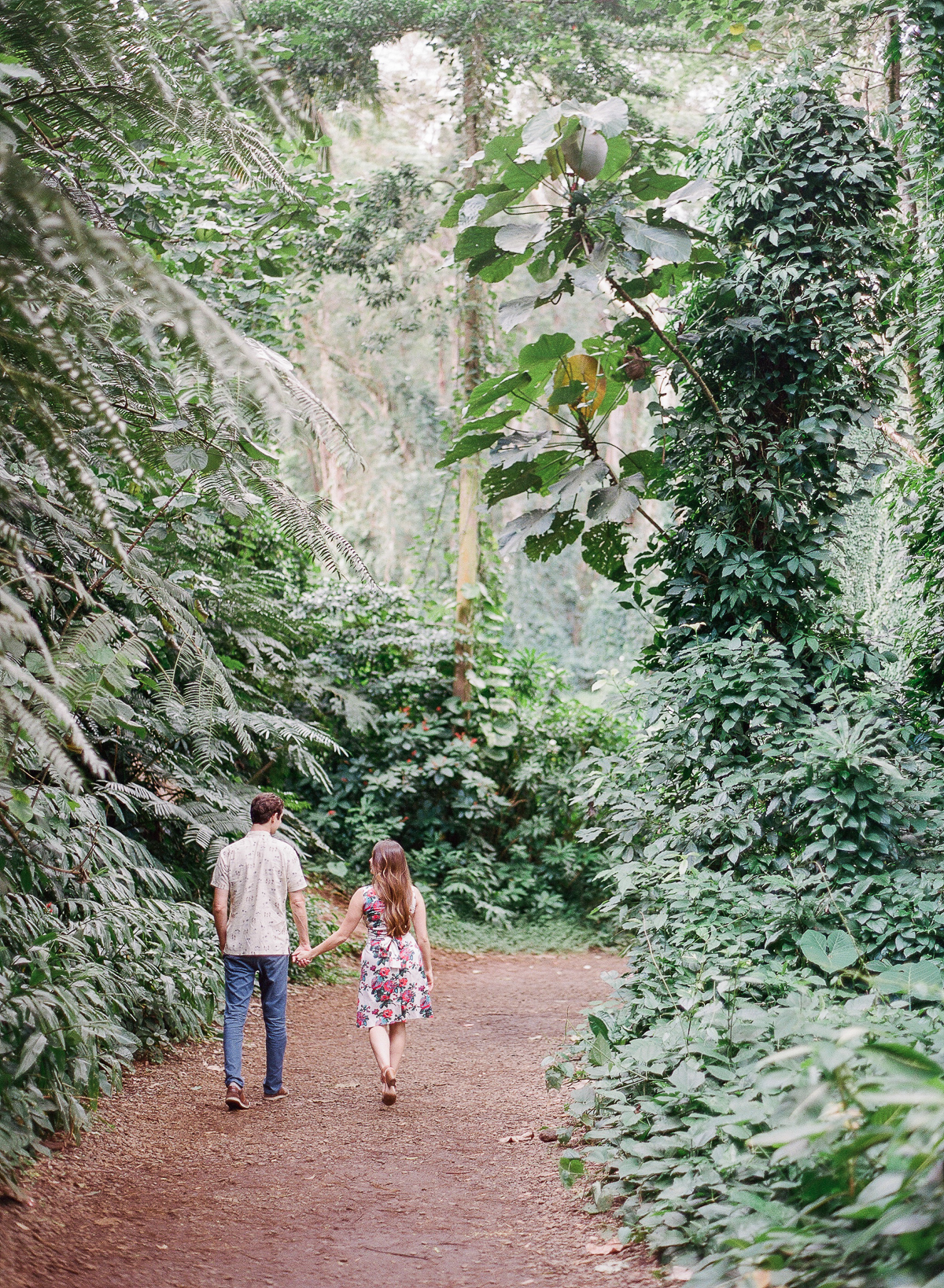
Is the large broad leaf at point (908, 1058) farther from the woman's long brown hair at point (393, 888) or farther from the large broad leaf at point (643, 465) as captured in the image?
the large broad leaf at point (643, 465)

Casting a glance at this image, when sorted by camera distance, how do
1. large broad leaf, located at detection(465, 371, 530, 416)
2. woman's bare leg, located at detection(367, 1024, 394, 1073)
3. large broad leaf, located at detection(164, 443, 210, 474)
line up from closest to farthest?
large broad leaf, located at detection(164, 443, 210, 474) < woman's bare leg, located at detection(367, 1024, 394, 1073) < large broad leaf, located at detection(465, 371, 530, 416)

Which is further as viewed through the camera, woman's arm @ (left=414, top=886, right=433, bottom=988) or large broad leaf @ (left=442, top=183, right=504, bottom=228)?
woman's arm @ (left=414, top=886, right=433, bottom=988)

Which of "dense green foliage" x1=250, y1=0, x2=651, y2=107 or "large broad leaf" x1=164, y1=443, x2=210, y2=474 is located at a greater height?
"dense green foliage" x1=250, y1=0, x2=651, y2=107

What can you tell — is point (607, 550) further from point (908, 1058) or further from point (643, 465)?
point (908, 1058)

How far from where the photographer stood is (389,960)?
4.93 m

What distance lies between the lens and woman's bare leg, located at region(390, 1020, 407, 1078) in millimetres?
4887

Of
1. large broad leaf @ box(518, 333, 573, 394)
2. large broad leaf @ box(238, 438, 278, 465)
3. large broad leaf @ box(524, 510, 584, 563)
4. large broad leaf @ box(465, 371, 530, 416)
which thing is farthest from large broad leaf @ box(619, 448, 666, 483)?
large broad leaf @ box(238, 438, 278, 465)

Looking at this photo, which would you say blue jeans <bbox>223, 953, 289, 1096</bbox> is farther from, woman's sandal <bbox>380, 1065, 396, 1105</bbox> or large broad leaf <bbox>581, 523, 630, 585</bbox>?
large broad leaf <bbox>581, 523, 630, 585</bbox>

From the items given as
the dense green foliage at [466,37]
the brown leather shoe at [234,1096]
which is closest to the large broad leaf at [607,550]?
the brown leather shoe at [234,1096]

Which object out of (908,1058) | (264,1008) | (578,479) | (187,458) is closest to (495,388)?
(578,479)

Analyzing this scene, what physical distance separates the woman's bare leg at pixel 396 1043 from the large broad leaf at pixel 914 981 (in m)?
2.36

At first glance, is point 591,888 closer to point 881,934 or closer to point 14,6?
point 881,934

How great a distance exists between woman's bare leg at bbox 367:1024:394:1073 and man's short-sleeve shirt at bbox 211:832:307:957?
594 mm

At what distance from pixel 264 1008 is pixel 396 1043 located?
0.69m
